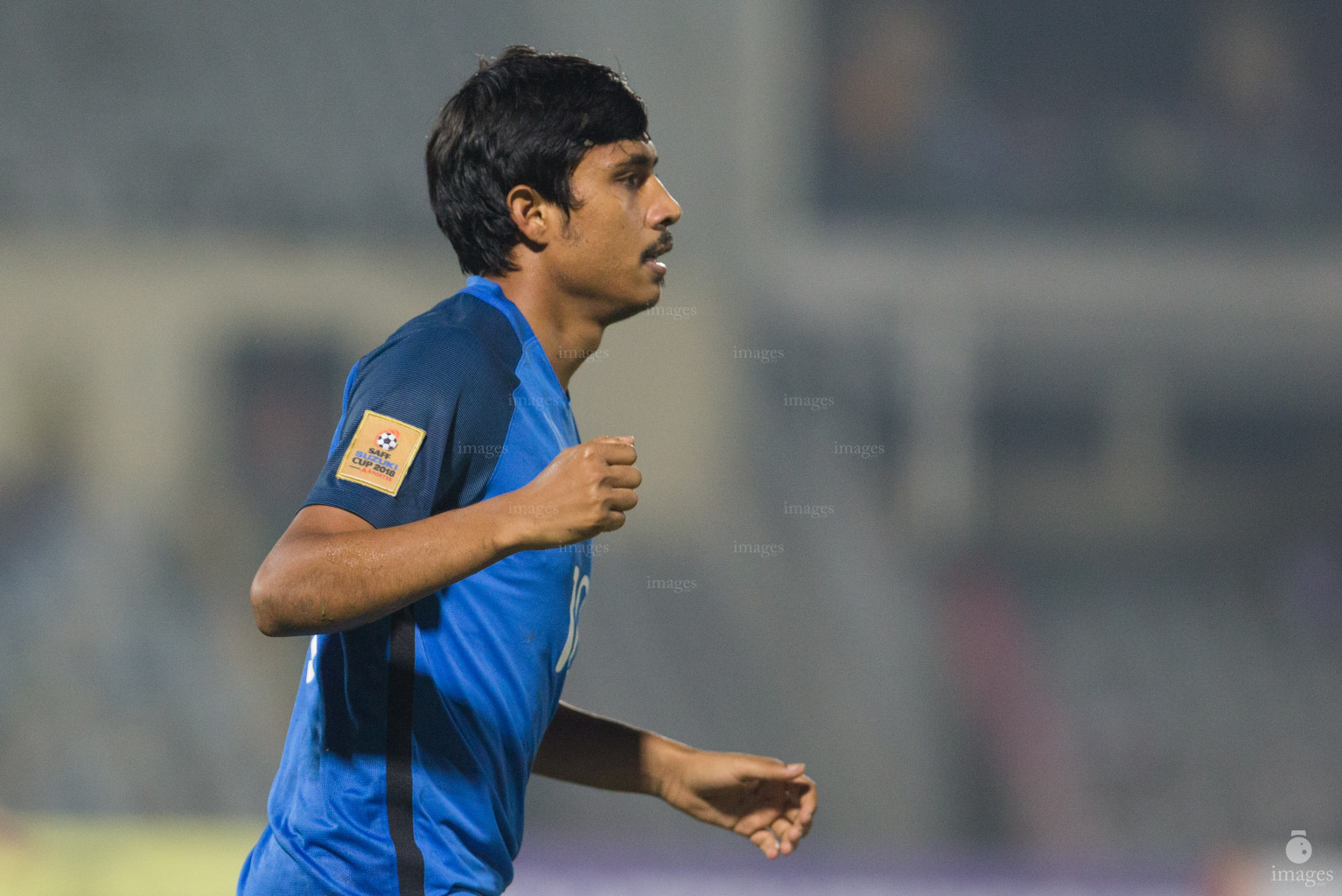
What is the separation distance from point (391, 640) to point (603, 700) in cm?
758

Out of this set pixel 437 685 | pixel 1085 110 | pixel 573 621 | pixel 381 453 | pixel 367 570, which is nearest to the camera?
pixel 367 570

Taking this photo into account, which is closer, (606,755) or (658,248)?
(658,248)

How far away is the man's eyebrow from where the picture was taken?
1.93m

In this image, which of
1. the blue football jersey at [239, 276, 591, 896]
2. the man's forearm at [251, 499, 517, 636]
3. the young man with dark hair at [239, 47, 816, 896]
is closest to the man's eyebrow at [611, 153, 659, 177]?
the young man with dark hair at [239, 47, 816, 896]

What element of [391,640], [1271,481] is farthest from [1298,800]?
[391,640]

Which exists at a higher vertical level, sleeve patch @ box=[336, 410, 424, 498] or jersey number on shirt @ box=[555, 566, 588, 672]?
sleeve patch @ box=[336, 410, 424, 498]

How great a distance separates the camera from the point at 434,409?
1.54 metres

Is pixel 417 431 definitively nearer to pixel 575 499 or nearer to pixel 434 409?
pixel 434 409

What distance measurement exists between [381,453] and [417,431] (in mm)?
49

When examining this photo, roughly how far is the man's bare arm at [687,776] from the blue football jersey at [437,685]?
1.26ft

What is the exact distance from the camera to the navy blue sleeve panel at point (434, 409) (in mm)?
1505

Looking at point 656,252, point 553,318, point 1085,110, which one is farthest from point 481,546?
point 1085,110

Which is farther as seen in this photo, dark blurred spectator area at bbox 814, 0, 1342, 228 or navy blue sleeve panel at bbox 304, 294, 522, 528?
dark blurred spectator area at bbox 814, 0, 1342, 228

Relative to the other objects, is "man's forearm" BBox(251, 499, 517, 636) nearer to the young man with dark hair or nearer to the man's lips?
the young man with dark hair
